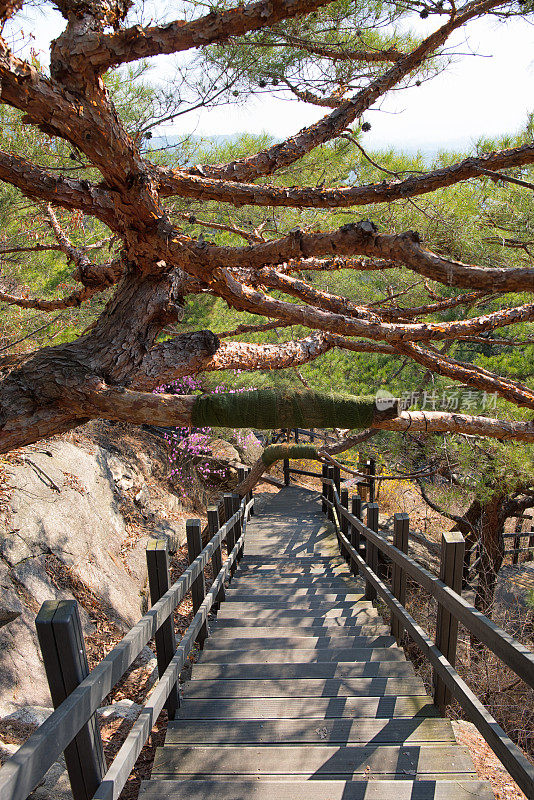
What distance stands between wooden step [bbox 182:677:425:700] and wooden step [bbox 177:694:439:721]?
8cm

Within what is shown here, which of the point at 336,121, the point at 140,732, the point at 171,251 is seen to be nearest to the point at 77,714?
the point at 140,732

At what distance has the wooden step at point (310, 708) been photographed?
2572 millimetres

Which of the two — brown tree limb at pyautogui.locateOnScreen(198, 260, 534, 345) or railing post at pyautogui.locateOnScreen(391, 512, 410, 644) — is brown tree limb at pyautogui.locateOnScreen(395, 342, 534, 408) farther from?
railing post at pyautogui.locateOnScreen(391, 512, 410, 644)

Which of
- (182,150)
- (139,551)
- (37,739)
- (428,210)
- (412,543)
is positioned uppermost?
(182,150)

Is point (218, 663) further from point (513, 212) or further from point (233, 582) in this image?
point (513, 212)

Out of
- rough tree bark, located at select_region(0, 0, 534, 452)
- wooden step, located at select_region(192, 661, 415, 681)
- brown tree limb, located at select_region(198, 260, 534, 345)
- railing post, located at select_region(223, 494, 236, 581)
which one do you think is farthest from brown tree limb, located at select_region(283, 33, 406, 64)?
wooden step, located at select_region(192, 661, 415, 681)

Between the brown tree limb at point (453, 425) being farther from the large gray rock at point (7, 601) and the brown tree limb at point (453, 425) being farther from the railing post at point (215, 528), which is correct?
the large gray rock at point (7, 601)

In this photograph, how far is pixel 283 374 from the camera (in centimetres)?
963

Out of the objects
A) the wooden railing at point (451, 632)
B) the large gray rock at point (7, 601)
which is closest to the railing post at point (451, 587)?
the wooden railing at point (451, 632)

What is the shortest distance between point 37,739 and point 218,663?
2.22 metres

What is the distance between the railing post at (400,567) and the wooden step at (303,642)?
5.1 inches

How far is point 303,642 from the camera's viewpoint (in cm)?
365

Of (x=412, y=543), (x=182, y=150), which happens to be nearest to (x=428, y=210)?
(x=182, y=150)

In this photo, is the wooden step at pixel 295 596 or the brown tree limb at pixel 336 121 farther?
the wooden step at pixel 295 596
